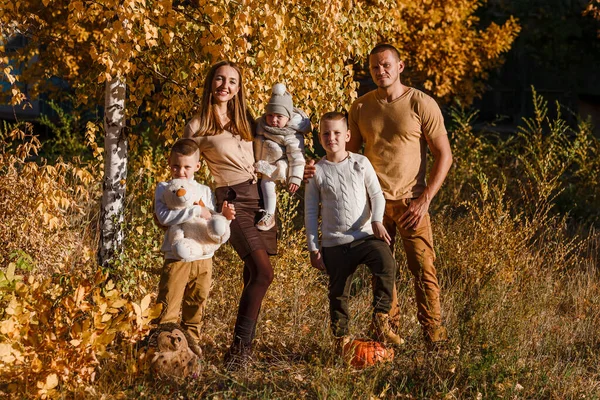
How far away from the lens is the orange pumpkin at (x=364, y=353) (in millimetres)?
4195

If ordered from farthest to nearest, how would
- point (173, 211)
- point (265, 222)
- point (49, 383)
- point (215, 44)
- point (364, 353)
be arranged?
point (215, 44)
point (265, 222)
point (364, 353)
point (173, 211)
point (49, 383)

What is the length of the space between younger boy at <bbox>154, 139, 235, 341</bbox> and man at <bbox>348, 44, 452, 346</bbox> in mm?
890

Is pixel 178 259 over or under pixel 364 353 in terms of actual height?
over

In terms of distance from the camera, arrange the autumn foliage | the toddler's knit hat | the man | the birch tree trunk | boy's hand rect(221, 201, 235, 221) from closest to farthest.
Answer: boy's hand rect(221, 201, 235, 221) < the toddler's knit hat < the man < the autumn foliage < the birch tree trunk

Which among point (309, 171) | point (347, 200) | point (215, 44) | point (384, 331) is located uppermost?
point (215, 44)

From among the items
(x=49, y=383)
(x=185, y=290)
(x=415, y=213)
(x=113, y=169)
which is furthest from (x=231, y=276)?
(x=49, y=383)

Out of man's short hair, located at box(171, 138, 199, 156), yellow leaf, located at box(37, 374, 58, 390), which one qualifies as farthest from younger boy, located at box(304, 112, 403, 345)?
yellow leaf, located at box(37, 374, 58, 390)

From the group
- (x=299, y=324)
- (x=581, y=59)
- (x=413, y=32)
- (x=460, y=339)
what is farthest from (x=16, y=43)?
(x=460, y=339)

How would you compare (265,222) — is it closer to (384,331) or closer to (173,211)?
(173,211)

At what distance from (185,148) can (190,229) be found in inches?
15.5

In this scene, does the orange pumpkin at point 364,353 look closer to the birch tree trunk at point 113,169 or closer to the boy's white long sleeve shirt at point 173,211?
the boy's white long sleeve shirt at point 173,211

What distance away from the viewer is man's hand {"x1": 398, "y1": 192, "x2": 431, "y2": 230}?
437cm

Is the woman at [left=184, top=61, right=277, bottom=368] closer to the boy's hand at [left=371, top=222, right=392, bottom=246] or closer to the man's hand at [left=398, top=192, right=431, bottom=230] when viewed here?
the boy's hand at [left=371, top=222, right=392, bottom=246]

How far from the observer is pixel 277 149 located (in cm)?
425
